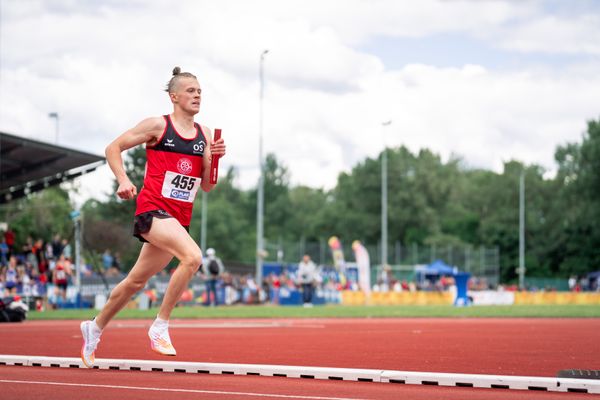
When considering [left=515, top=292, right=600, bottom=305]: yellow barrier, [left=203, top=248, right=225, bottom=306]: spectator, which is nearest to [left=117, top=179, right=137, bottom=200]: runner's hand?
[left=203, top=248, right=225, bottom=306]: spectator

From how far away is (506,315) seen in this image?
2658 cm

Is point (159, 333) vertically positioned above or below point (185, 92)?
below

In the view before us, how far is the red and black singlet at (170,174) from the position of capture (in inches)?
339

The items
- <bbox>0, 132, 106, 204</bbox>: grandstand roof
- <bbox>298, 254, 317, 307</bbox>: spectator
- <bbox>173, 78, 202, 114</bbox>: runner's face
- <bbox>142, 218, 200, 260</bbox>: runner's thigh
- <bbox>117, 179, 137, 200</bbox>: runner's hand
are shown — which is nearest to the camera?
<bbox>117, 179, 137, 200</bbox>: runner's hand

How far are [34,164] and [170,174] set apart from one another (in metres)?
27.7

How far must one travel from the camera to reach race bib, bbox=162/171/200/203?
8.60 m

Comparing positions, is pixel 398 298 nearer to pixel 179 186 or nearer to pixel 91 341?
pixel 91 341

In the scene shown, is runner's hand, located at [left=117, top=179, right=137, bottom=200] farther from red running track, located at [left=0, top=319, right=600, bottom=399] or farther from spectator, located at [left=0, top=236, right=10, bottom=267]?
spectator, located at [left=0, top=236, right=10, bottom=267]

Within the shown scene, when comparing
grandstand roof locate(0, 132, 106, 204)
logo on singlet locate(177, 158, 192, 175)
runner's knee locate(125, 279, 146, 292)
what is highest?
grandstand roof locate(0, 132, 106, 204)

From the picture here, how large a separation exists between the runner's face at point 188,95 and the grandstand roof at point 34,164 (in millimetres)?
22769

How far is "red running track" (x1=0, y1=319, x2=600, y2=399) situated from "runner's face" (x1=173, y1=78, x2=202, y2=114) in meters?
2.37

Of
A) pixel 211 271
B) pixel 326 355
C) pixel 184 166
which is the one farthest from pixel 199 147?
pixel 211 271

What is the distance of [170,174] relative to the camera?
860 cm

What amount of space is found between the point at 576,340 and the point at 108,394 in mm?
8864
